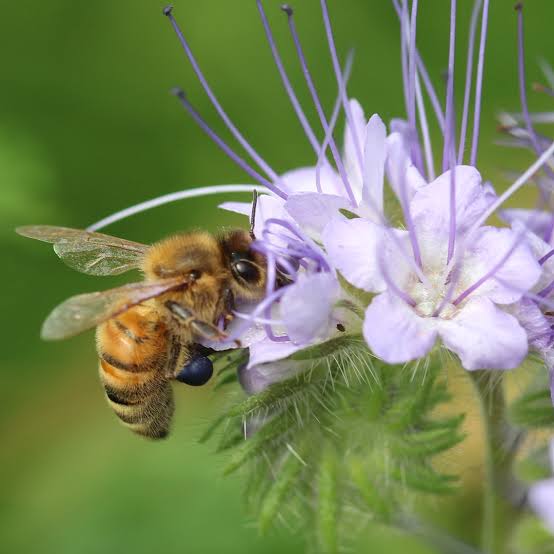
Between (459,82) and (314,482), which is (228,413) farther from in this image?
(459,82)

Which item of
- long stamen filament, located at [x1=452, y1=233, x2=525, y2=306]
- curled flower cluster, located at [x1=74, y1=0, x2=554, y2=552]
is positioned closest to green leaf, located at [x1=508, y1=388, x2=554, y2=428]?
curled flower cluster, located at [x1=74, y1=0, x2=554, y2=552]

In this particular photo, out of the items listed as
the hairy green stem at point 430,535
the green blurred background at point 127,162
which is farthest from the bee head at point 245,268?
the green blurred background at point 127,162

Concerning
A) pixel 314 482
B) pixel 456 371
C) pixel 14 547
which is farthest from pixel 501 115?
pixel 14 547

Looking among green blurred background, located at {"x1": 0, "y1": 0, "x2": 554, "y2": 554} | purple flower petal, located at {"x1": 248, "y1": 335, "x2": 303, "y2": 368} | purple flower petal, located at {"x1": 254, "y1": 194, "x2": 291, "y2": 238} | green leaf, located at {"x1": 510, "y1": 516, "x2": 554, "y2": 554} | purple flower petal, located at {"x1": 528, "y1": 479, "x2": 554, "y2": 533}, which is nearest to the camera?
purple flower petal, located at {"x1": 528, "y1": 479, "x2": 554, "y2": 533}

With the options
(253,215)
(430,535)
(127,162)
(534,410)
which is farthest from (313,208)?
(127,162)

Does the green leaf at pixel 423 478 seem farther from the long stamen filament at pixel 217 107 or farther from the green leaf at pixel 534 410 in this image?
the long stamen filament at pixel 217 107

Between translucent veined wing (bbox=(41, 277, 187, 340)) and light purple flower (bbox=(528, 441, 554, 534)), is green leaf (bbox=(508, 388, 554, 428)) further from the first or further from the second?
translucent veined wing (bbox=(41, 277, 187, 340))
